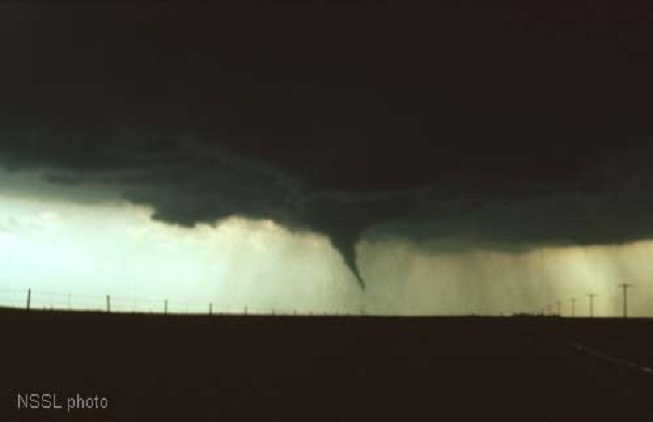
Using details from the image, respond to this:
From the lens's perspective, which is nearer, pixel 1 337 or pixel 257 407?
pixel 257 407

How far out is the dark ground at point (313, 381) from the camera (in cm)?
Result: 2383

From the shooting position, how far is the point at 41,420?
840 inches

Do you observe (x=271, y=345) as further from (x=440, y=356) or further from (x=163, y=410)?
(x=163, y=410)

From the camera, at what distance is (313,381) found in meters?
32.4

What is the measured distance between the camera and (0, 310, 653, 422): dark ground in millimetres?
23828

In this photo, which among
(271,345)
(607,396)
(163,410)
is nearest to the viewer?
(163,410)

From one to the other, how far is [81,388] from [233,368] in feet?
33.9

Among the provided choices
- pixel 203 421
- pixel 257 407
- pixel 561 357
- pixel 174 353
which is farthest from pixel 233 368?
pixel 561 357

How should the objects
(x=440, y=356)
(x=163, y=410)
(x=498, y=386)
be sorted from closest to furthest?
(x=163, y=410)
(x=498, y=386)
(x=440, y=356)

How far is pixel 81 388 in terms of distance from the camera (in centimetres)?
2758

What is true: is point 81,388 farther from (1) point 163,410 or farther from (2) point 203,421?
(2) point 203,421

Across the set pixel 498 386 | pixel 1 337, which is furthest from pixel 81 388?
pixel 1 337

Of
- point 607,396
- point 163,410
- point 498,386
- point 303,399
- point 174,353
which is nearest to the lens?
point 163,410

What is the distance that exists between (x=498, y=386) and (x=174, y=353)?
18.0 m
